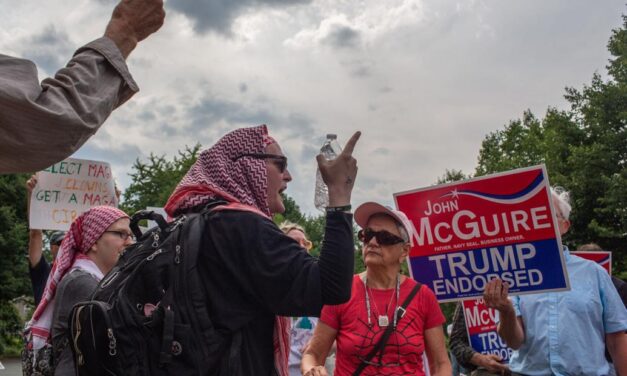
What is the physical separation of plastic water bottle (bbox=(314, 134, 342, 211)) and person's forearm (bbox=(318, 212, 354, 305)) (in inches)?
17.1

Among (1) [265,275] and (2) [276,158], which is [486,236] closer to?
(2) [276,158]

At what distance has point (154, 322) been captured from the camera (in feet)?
8.66

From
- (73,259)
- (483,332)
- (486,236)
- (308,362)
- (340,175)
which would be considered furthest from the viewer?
(483,332)

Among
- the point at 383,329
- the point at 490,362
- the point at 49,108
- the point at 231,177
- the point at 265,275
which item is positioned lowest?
the point at 490,362

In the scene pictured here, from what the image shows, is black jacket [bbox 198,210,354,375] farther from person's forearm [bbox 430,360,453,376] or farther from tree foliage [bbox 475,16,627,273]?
tree foliage [bbox 475,16,627,273]

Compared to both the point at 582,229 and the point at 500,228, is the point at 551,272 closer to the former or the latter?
the point at 500,228

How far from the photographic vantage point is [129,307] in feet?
8.80

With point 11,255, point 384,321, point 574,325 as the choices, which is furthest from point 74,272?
point 11,255

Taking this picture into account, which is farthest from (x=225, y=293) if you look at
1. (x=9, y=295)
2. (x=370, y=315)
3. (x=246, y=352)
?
(x=9, y=295)

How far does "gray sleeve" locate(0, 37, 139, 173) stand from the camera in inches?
62.6

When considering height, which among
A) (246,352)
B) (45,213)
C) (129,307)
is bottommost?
(246,352)

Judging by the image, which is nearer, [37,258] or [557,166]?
[37,258]

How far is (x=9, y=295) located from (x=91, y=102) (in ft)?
122

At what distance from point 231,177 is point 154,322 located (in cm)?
81
